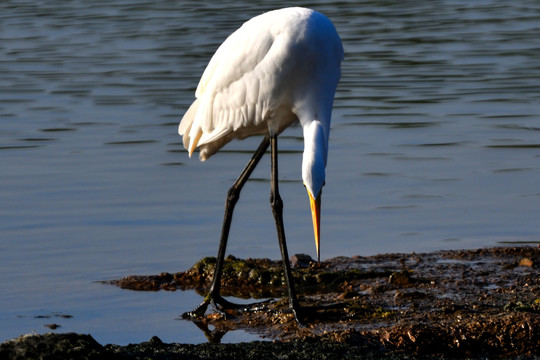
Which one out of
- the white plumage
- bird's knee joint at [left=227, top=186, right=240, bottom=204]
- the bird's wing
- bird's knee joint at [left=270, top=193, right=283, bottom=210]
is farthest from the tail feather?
bird's knee joint at [left=270, top=193, right=283, bottom=210]

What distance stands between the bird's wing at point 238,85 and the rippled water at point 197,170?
3.52ft

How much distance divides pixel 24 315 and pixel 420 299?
8.26ft

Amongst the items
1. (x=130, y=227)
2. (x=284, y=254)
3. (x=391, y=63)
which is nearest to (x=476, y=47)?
(x=391, y=63)

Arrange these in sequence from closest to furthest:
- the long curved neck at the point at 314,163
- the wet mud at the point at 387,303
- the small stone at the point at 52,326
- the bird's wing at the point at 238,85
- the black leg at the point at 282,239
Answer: the wet mud at the point at 387,303 < the long curved neck at the point at 314,163 < the black leg at the point at 282,239 < the small stone at the point at 52,326 < the bird's wing at the point at 238,85

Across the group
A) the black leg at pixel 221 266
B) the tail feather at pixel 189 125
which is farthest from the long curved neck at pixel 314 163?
the tail feather at pixel 189 125

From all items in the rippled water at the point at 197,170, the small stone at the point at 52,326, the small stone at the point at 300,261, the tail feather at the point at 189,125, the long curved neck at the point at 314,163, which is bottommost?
the rippled water at the point at 197,170

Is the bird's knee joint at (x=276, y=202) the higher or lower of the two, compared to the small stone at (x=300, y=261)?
higher

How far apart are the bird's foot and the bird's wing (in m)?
1.31

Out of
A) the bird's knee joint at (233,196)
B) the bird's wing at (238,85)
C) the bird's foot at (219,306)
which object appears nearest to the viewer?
the bird's foot at (219,306)

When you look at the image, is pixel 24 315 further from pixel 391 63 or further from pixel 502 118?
pixel 391 63

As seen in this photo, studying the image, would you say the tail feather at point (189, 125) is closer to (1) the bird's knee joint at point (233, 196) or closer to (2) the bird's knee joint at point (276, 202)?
(1) the bird's knee joint at point (233, 196)

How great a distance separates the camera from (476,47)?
19.1 meters

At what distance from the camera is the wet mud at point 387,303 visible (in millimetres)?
5785

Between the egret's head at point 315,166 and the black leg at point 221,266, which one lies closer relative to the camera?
the egret's head at point 315,166
